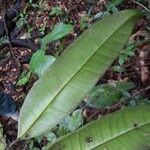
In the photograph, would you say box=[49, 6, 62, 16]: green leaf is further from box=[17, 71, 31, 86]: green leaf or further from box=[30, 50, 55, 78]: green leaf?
box=[30, 50, 55, 78]: green leaf

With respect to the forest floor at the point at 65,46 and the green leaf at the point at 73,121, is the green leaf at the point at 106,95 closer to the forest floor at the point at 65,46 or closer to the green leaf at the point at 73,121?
the forest floor at the point at 65,46

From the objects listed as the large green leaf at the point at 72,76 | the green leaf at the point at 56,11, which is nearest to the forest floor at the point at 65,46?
the green leaf at the point at 56,11

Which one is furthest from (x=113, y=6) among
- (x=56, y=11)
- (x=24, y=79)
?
(x=24, y=79)

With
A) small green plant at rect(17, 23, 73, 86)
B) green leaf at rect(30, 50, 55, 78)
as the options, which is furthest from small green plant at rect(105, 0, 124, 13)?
green leaf at rect(30, 50, 55, 78)

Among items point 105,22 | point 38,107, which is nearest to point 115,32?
point 105,22

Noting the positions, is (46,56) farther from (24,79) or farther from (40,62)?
(24,79)
